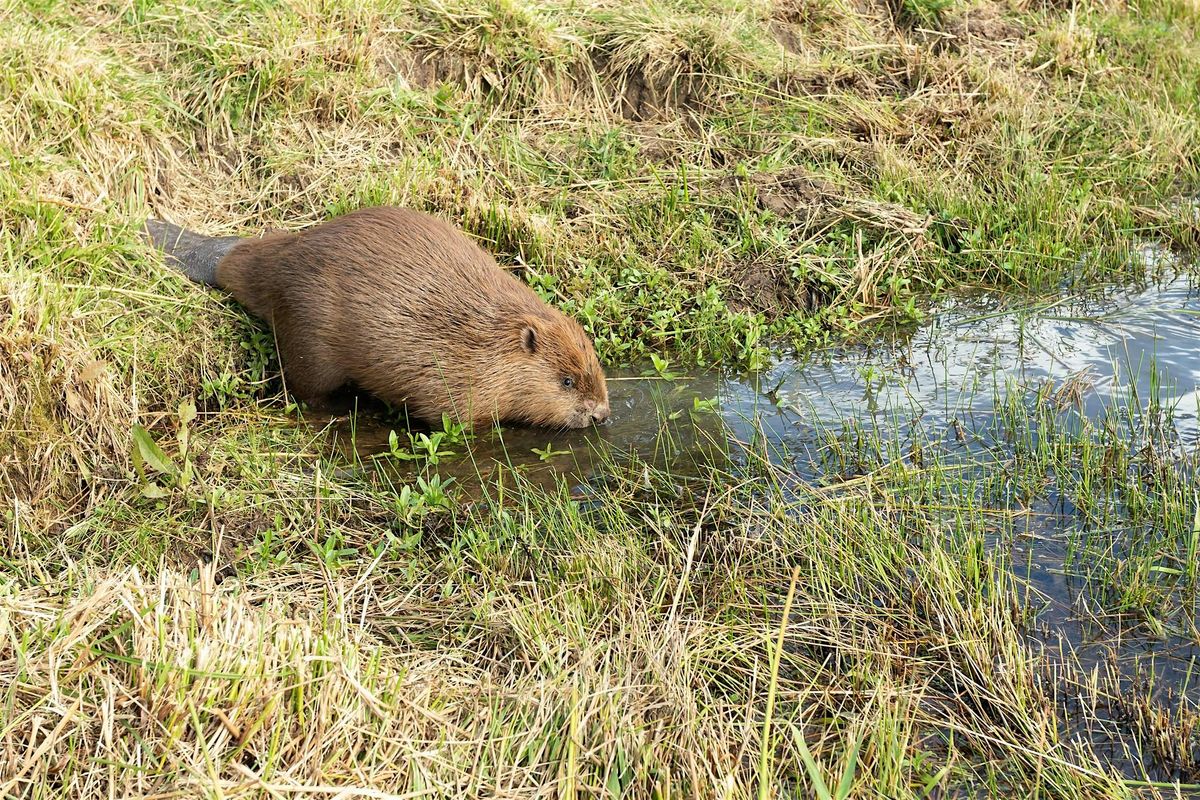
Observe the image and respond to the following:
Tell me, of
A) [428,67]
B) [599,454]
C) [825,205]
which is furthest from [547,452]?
[428,67]

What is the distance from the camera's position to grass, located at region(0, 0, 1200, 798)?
259cm

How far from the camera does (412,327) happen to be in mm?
4570

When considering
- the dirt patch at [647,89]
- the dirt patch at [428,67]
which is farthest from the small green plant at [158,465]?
the dirt patch at [647,89]

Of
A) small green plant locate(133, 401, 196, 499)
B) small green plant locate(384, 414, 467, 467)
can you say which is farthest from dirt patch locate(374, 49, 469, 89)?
small green plant locate(133, 401, 196, 499)

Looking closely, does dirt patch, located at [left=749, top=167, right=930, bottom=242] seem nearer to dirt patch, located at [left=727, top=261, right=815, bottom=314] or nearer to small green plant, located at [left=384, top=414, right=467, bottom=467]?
dirt patch, located at [left=727, top=261, right=815, bottom=314]

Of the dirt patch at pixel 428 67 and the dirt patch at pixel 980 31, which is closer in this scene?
the dirt patch at pixel 428 67

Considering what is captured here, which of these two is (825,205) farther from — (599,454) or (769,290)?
(599,454)

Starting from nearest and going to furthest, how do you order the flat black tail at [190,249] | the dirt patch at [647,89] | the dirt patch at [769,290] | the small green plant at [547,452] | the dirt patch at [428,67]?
the small green plant at [547,452]
the flat black tail at [190,249]
the dirt patch at [769,290]
the dirt patch at [428,67]
the dirt patch at [647,89]

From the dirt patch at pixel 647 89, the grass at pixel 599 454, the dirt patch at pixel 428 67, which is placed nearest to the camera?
the grass at pixel 599 454

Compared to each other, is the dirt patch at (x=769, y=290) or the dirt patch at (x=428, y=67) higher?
the dirt patch at (x=428, y=67)

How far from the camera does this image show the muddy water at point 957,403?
3.54 meters

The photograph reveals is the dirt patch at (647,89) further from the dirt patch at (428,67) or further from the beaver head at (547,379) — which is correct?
the beaver head at (547,379)

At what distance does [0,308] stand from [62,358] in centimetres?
28

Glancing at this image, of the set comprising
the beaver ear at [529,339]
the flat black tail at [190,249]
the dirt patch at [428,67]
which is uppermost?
the dirt patch at [428,67]
